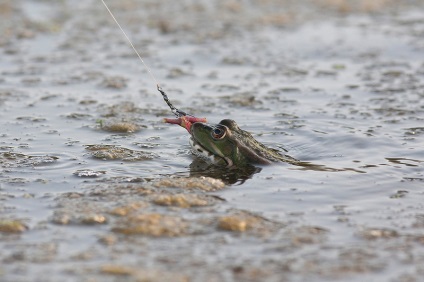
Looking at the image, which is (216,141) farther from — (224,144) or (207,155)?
(207,155)

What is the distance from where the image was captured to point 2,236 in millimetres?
4555

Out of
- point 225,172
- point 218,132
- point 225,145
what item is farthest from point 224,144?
point 225,172

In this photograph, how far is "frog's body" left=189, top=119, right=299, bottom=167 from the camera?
614 cm

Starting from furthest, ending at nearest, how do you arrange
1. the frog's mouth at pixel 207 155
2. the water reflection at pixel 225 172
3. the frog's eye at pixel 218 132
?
1. the frog's mouth at pixel 207 155
2. the frog's eye at pixel 218 132
3. the water reflection at pixel 225 172

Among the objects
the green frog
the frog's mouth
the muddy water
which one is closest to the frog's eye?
the green frog

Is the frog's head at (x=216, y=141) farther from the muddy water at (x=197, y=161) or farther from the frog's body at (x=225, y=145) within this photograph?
the muddy water at (x=197, y=161)

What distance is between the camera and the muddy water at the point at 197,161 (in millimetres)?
4332

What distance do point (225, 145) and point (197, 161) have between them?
1.11ft

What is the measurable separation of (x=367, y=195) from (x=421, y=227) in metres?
0.70

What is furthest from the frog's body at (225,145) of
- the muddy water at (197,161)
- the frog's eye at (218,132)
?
the muddy water at (197,161)

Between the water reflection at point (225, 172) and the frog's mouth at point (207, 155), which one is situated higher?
the frog's mouth at point (207, 155)

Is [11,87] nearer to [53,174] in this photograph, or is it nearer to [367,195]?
[53,174]

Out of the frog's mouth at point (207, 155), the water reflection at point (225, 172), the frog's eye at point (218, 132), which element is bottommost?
the water reflection at point (225, 172)

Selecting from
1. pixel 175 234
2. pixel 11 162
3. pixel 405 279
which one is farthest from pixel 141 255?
pixel 11 162
